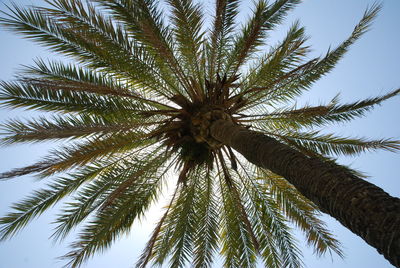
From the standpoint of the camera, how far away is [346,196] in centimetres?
259

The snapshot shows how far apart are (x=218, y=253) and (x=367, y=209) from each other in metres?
5.56

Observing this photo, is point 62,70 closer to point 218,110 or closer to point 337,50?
point 218,110

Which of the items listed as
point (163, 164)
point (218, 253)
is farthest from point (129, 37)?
point (218, 253)

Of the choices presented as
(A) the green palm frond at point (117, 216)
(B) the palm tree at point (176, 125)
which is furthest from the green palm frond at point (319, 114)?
(A) the green palm frond at point (117, 216)

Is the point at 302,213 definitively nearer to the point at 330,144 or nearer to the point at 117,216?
the point at 330,144

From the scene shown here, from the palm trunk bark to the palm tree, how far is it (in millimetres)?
825

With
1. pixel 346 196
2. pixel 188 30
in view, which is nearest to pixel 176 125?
pixel 188 30

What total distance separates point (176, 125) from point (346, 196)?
4.74 meters

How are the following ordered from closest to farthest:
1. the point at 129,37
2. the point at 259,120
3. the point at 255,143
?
the point at 255,143 < the point at 129,37 < the point at 259,120

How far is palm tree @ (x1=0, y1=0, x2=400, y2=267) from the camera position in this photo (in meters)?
5.70

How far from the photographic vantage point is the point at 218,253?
7352 millimetres

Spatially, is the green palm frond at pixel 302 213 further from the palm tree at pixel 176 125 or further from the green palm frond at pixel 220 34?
the green palm frond at pixel 220 34

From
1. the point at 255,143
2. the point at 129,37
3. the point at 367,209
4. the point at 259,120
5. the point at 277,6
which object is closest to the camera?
the point at 367,209

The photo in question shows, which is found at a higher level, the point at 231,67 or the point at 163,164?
the point at 231,67
